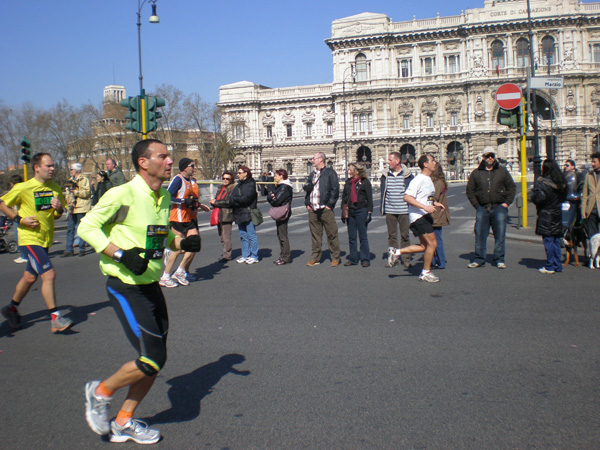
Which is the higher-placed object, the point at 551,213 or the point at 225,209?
the point at 225,209

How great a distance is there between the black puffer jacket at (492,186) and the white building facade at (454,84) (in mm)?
57159

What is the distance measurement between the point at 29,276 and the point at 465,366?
4649 millimetres

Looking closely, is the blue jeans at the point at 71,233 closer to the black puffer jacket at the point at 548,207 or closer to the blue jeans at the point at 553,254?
the black puffer jacket at the point at 548,207

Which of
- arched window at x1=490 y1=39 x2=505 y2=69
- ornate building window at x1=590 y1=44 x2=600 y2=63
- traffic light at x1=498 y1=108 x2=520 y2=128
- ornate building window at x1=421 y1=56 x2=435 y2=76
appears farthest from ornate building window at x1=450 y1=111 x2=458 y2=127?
traffic light at x1=498 y1=108 x2=520 y2=128

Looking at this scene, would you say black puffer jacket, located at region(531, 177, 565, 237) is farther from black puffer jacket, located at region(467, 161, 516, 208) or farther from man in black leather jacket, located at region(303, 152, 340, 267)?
man in black leather jacket, located at region(303, 152, 340, 267)

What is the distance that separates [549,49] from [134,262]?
73.7m

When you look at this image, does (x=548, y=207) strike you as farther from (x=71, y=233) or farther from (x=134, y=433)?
(x=71, y=233)

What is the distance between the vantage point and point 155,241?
148 inches

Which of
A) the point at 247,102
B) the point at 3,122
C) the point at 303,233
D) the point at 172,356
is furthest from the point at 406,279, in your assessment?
the point at 247,102

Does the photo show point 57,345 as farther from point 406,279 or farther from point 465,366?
point 406,279

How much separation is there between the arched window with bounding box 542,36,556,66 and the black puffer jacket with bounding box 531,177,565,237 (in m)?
65.8

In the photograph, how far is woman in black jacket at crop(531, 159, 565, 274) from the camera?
9008mm

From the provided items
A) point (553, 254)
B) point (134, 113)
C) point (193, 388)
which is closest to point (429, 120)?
point (134, 113)

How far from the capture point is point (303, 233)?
16.5 m
